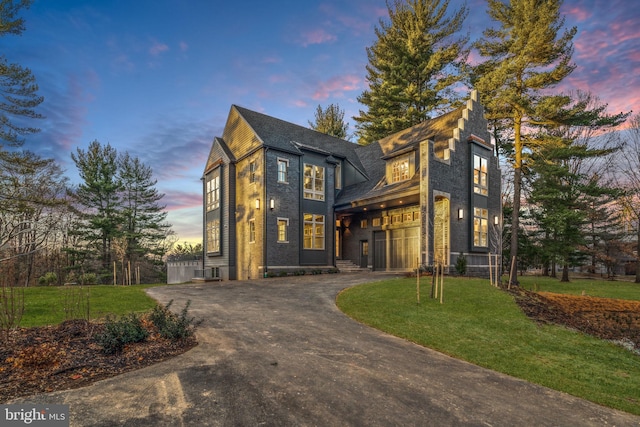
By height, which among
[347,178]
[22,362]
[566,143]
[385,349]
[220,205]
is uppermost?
[566,143]

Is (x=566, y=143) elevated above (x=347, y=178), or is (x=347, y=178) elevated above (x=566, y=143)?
(x=566, y=143)

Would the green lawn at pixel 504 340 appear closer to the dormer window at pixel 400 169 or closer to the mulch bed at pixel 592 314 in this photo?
the mulch bed at pixel 592 314

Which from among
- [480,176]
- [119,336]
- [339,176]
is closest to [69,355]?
[119,336]

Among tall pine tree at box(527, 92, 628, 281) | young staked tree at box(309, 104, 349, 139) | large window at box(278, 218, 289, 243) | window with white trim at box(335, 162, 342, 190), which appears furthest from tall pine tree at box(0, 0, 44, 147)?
young staked tree at box(309, 104, 349, 139)

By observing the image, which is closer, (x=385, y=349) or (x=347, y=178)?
(x=385, y=349)

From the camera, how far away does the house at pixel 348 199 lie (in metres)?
17.1

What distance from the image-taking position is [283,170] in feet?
62.3

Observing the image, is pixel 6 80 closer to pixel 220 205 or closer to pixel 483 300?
pixel 220 205

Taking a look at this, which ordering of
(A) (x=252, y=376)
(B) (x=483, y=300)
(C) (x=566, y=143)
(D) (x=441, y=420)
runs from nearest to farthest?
1. (D) (x=441, y=420)
2. (A) (x=252, y=376)
3. (B) (x=483, y=300)
4. (C) (x=566, y=143)

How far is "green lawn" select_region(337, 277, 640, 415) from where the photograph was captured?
16.9 ft

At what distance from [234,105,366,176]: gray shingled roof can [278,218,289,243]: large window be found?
13.7 feet

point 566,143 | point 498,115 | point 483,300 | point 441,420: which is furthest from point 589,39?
point 441,420

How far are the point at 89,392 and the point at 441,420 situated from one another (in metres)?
4.37

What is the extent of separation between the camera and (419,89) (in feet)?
109
